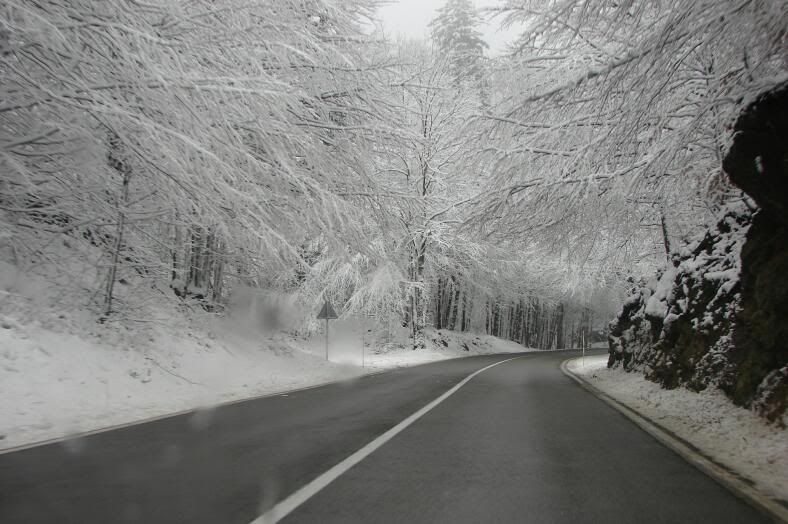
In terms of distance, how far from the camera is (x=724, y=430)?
679 cm

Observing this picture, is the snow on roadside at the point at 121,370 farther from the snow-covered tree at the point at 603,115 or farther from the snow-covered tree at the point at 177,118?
the snow-covered tree at the point at 603,115

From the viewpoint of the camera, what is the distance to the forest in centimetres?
581

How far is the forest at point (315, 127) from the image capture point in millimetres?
5812

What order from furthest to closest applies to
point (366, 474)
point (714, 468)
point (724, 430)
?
point (724, 430) → point (714, 468) → point (366, 474)

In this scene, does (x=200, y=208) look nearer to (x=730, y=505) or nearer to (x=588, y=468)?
(x=588, y=468)

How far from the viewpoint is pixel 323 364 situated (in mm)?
17922

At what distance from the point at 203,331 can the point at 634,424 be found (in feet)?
35.9

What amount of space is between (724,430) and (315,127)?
7678 mm

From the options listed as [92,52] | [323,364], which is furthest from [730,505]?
[323,364]

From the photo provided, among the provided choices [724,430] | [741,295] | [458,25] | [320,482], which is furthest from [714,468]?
[458,25]

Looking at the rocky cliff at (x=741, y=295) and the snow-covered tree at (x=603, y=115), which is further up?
the snow-covered tree at (x=603, y=115)

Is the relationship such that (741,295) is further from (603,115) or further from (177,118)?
(177,118)

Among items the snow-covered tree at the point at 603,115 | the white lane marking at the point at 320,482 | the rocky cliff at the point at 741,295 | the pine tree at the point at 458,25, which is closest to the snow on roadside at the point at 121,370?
the white lane marking at the point at 320,482

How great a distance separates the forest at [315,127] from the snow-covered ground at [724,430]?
3.18m
